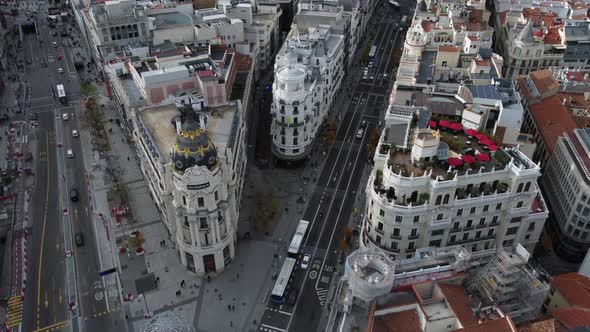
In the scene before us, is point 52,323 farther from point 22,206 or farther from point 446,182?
point 446,182

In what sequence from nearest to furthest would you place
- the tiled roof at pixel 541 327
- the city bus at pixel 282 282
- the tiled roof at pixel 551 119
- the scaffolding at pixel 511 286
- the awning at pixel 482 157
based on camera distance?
1. the tiled roof at pixel 541 327
2. the scaffolding at pixel 511 286
3. the awning at pixel 482 157
4. the city bus at pixel 282 282
5. the tiled roof at pixel 551 119

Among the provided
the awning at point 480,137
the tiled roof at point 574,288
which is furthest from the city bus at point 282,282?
the tiled roof at point 574,288

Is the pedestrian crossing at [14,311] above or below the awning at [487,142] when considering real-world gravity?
below

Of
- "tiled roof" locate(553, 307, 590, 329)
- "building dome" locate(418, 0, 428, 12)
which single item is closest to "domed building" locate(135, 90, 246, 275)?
"tiled roof" locate(553, 307, 590, 329)

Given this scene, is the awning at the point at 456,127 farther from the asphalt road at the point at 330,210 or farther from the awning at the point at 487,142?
the asphalt road at the point at 330,210

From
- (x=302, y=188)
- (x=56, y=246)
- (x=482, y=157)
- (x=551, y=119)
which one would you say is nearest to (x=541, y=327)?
(x=482, y=157)

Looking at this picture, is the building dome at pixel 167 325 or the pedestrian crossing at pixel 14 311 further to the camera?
the pedestrian crossing at pixel 14 311

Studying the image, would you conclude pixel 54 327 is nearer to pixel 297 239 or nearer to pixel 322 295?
pixel 297 239
